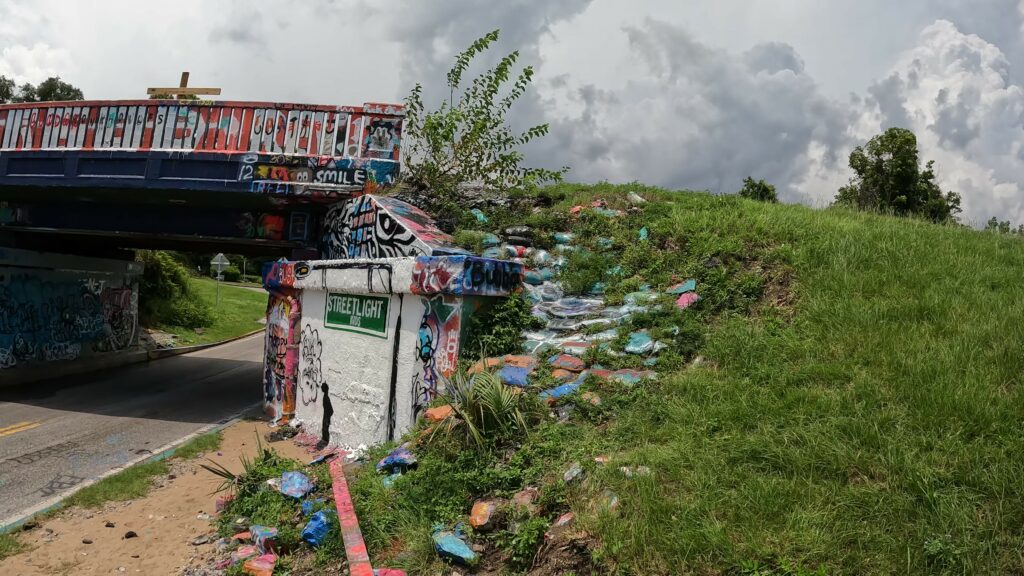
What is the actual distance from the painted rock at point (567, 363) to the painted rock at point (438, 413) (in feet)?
4.13

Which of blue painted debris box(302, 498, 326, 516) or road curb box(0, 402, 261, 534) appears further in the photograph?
road curb box(0, 402, 261, 534)

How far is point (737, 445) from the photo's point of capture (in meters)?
4.46

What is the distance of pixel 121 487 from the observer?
796 cm

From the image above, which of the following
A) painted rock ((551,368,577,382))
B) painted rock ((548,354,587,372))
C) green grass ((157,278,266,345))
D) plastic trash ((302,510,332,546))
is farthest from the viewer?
green grass ((157,278,266,345))

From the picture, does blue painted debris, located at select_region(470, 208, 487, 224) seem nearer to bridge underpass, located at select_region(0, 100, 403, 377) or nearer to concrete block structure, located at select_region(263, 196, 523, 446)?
concrete block structure, located at select_region(263, 196, 523, 446)

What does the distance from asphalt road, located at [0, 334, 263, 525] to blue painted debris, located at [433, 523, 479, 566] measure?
18.5 feet

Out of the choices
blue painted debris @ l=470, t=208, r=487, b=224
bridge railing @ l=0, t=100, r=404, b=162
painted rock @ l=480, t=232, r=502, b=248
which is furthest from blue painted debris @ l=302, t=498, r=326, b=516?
bridge railing @ l=0, t=100, r=404, b=162

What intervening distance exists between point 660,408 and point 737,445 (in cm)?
92

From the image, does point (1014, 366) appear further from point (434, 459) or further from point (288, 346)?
point (288, 346)

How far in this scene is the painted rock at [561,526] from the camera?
4082 millimetres

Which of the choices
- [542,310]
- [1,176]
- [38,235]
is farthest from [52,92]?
[542,310]

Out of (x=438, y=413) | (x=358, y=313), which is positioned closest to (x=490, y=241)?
(x=358, y=313)

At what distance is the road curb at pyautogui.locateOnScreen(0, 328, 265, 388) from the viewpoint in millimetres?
16438

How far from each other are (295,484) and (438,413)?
1.76 metres
